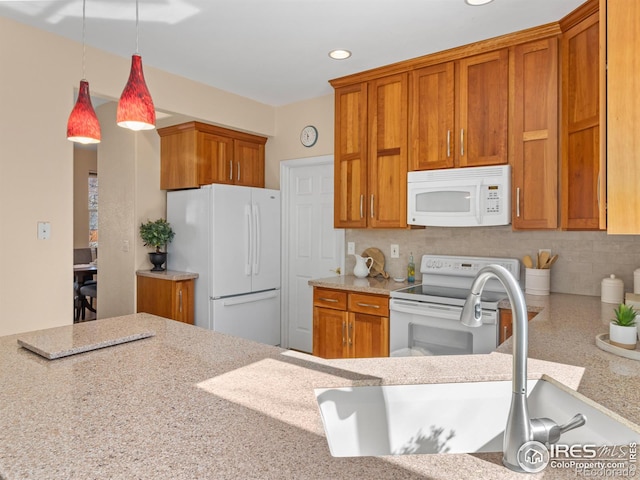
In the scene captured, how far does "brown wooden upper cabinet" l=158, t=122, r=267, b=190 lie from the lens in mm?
4004

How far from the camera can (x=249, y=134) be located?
4.42 m

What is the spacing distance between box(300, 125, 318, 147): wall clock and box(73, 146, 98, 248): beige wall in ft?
14.9

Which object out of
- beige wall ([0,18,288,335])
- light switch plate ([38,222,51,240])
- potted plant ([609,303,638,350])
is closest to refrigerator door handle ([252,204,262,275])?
beige wall ([0,18,288,335])

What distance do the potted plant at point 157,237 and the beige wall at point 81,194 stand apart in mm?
3500

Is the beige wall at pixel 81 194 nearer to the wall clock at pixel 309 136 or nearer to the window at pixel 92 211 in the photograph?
the window at pixel 92 211

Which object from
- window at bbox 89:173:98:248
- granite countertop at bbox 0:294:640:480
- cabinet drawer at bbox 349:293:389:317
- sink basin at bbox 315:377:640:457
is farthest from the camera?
window at bbox 89:173:98:248

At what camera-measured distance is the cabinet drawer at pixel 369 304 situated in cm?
304

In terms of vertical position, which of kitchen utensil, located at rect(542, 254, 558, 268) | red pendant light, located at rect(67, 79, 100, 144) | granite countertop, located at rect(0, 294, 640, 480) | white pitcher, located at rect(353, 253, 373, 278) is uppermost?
red pendant light, located at rect(67, 79, 100, 144)

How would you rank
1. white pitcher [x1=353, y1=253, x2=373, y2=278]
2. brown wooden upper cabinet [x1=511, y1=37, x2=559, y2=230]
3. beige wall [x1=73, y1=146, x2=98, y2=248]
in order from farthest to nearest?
1. beige wall [x1=73, y1=146, x2=98, y2=248]
2. white pitcher [x1=353, y1=253, x2=373, y2=278]
3. brown wooden upper cabinet [x1=511, y1=37, x2=559, y2=230]

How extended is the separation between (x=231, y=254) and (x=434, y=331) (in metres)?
1.97

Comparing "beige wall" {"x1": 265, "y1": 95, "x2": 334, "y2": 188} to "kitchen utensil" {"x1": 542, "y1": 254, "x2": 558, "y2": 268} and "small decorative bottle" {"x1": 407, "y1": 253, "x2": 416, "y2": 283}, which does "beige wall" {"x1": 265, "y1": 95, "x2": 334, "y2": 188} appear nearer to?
"small decorative bottle" {"x1": 407, "y1": 253, "x2": 416, "y2": 283}

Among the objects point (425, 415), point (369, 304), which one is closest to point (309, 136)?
point (369, 304)

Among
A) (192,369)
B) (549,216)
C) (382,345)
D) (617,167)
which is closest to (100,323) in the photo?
(192,369)

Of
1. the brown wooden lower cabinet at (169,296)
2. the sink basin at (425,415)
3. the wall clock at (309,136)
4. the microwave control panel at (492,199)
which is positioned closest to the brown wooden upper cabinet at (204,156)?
the wall clock at (309,136)
